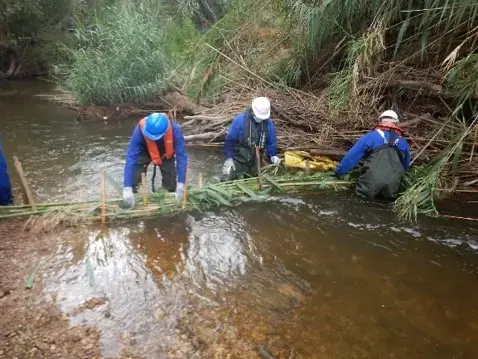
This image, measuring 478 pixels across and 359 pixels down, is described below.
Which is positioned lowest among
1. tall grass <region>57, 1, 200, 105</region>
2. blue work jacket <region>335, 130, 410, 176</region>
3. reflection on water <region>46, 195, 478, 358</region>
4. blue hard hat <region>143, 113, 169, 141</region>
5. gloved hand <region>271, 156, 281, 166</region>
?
reflection on water <region>46, 195, 478, 358</region>

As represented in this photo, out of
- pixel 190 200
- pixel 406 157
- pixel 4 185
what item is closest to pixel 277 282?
pixel 190 200

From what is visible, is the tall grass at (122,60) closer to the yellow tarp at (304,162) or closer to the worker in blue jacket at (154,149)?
the yellow tarp at (304,162)

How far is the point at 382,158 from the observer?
4.79 metres

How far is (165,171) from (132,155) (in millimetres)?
658

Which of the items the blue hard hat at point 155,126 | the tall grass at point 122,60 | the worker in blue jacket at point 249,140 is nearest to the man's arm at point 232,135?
the worker in blue jacket at point 249,140

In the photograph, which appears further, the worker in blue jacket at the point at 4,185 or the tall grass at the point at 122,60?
the tall grass at the point at 122,60

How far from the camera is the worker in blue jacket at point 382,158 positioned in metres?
4.79

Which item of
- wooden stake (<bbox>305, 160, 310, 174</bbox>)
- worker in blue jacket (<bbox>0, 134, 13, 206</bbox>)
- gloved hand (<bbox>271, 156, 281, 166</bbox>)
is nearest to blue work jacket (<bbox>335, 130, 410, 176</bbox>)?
wooden stake (<bbox>305, 160, 310, 174</bbox>)

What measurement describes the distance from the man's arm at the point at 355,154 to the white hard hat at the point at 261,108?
3.61 feet

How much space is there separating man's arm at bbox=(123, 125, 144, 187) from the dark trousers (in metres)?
0.26

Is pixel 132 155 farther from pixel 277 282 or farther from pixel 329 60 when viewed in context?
pixel 329 60

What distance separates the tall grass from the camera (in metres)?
9.56

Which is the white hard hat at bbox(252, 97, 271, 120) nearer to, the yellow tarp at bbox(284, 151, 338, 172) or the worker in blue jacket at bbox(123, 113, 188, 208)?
the yellow tarp at bbox(284, 151, 338, 172)

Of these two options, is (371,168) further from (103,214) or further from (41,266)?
(41,266)
